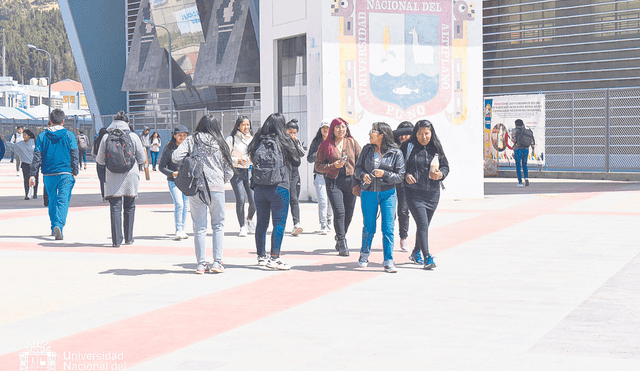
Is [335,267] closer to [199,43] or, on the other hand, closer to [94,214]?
[94,214]

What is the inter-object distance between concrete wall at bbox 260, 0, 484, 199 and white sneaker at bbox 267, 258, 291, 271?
27.7ft

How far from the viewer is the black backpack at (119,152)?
10.7 m

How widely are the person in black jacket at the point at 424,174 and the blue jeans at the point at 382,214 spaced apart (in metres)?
0.23

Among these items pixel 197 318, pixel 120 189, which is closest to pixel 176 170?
pixel 120 189

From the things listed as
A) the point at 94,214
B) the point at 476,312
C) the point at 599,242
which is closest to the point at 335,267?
the point at 476,312

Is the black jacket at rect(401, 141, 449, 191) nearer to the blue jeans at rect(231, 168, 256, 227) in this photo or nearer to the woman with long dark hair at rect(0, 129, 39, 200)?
the blue jeans at rect(231, 168, 256, 227)

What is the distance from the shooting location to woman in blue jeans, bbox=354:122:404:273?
28.3 feet

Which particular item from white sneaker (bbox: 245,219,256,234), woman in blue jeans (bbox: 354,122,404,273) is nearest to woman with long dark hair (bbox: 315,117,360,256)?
woman in blue jeans (bbox: 354,122,404,273)

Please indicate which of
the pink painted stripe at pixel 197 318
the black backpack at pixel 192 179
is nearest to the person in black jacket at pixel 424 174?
the pink painted stripe at pixel 197 318

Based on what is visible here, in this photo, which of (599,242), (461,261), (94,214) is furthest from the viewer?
(94,214)

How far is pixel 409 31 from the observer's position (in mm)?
17531

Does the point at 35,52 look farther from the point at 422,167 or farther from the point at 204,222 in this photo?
the point at 422,167

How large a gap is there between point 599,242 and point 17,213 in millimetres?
10789

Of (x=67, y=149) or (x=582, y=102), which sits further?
(x=582, y=102)
